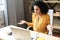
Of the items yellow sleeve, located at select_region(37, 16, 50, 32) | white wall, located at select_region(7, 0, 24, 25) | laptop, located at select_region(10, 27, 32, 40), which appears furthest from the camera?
white wall, located at select_region(7, 0, 24, 25)

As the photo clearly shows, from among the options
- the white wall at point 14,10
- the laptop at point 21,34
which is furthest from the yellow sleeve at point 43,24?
the white wall at point 14,10

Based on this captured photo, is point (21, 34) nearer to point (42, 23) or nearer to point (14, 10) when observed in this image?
point (42, 23)

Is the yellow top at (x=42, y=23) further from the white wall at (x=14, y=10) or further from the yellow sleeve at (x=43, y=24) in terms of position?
the white wall at (x=14, y=10)

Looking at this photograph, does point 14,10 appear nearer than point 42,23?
No

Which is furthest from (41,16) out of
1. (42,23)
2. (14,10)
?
(14,10)

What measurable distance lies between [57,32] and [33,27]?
1740 mm

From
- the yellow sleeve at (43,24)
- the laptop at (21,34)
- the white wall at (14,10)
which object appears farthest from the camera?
the white wall at (14,10)

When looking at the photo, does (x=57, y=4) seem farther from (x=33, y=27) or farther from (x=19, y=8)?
(x=33, y=27)

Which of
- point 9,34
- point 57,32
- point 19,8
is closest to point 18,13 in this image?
point 19,8

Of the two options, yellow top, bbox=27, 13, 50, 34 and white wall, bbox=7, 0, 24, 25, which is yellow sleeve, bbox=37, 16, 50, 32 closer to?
yellow top, bbox=27, 13, 50, 34

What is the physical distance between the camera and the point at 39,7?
2.21m

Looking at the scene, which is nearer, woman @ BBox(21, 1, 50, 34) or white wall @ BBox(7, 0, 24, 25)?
woman @ BBox(21, 1, 50, 34)

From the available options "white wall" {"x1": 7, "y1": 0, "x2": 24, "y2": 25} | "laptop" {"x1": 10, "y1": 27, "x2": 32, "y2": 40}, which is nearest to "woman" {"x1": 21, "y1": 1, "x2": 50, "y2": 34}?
"laptop" {"x1": 10, "y1": 27, "x2": 32, "y2": 40}

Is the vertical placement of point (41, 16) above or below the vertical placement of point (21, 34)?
above
